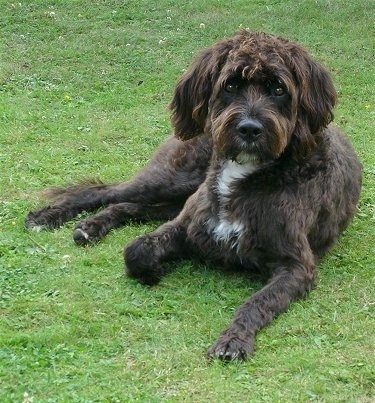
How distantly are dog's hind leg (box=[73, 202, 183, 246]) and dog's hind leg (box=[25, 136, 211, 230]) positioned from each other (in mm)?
67

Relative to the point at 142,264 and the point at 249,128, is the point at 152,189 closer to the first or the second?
the point at 142,264

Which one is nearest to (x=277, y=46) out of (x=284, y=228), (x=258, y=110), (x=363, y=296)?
(x=258, y=110)

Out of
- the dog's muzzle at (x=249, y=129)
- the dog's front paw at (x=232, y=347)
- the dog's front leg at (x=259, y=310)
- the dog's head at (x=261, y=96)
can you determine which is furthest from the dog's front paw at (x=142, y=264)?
the dog's muzzle at (x=249, y=129)

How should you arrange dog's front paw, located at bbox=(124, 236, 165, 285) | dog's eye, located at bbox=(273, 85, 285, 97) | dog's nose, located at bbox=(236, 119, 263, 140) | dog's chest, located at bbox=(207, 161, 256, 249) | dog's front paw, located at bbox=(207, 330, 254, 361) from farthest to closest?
dog's chest, located at bbox=(207, 161, 256, 249) < dog's front paw, located at bbox=(124, 236, 165, 285) < dog's eye, located at bbox=(273, 85, 285, 97) < dog's nose, located at bbox=(236, 119, 263, 140) < dog's front paw, located at bbox=(207, 330, 254, 361)

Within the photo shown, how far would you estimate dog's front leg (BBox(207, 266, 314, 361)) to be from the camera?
527 centimetres

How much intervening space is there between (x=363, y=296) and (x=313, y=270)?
0.41m

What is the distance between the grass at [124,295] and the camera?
4930mm

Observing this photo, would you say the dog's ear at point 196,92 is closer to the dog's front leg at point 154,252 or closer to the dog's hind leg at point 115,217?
the dog's front leg at point 154,252

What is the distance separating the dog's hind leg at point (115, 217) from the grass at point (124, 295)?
12cm

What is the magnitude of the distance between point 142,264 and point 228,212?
0.79m

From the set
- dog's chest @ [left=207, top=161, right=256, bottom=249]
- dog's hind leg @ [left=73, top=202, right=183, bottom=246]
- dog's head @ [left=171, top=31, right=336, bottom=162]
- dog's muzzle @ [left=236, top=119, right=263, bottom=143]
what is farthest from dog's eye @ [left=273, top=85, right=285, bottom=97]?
dog's hind leg @ [left=73, top=202, right=183, bottom=246]

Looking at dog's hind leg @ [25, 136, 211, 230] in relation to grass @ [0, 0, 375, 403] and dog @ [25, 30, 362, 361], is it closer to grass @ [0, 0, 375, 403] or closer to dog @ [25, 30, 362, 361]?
grass @ [0, 0, 375, 403]

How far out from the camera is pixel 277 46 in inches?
241

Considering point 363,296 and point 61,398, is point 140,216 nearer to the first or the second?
point 363,296
